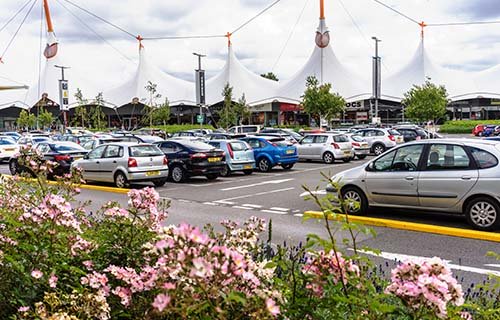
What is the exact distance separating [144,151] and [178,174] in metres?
2.05

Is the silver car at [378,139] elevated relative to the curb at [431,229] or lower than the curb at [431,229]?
elevated

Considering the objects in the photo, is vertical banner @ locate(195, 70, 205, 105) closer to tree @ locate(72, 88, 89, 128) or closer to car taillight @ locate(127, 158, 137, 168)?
tree @ locate(72, 88, 89, 128)

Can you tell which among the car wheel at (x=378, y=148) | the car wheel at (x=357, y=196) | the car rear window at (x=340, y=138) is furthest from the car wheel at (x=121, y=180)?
the car wheel at (x=378, y=148)

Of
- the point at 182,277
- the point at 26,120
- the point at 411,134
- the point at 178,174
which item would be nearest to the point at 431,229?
the point at 182,277

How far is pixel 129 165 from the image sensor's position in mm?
15758

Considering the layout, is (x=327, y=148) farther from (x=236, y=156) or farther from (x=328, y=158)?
(x=236, y=156)

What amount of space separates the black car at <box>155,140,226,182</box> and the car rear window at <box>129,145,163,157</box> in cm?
138

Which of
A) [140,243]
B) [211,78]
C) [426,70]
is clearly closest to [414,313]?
[140,243]

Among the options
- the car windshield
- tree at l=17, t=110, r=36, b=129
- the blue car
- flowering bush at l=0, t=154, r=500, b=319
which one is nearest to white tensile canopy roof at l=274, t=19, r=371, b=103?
tree at l=17, t=110, r=36, b=129

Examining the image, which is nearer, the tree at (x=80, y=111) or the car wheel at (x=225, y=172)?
the car wheel at (x=225, y=172)

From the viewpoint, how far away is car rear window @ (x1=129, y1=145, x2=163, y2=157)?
1600 centimetres

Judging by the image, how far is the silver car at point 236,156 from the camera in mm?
19203

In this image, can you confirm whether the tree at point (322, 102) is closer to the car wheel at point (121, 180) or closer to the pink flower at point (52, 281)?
the car wheel at point (121, 180)

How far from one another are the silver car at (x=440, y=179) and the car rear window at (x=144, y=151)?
26.0 ft
